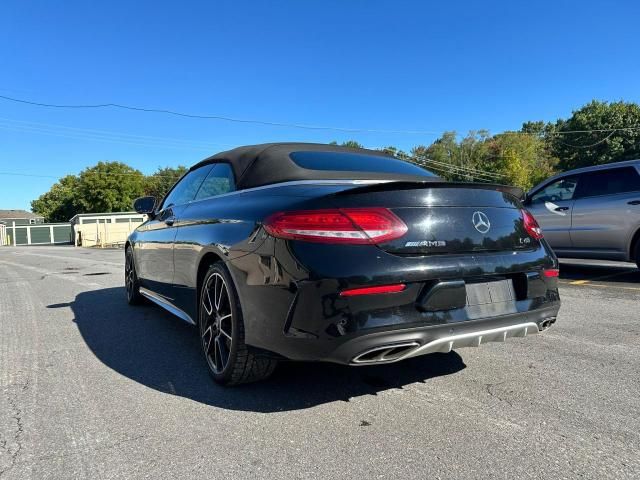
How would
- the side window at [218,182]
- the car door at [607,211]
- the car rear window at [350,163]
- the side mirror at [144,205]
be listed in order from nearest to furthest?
the car rear window at [350,163] → the side window at [218,182] → the side mirror at [144,205] → the car door at [607,211]

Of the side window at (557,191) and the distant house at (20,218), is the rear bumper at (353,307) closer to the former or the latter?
the side window at (557,191)

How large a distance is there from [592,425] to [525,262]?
91 cm

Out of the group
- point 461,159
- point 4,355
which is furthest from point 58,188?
point 4,355

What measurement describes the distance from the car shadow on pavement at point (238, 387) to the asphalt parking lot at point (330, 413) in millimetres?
14

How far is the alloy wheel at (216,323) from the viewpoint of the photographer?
9.83 ft

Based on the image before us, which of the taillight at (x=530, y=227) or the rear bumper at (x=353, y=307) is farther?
the taillight at (x=530, y=227)

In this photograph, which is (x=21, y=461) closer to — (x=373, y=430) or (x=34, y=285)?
(x=373, y=430)

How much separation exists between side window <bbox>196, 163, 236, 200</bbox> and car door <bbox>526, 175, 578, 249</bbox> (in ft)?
18.8

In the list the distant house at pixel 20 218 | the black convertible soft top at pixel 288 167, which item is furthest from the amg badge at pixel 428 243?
the distant house at pixel 20 218

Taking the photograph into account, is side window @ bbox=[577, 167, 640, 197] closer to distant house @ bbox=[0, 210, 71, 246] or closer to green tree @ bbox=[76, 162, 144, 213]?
green tree @ bbox=[76, 162, 144, 213]

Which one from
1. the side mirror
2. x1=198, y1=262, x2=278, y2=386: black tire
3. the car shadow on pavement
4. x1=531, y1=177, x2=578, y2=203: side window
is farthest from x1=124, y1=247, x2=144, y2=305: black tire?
x1=531, y1=177, x2=578, y2=203: side window

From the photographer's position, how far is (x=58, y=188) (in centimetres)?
7869

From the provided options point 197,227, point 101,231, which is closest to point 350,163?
point 197,227

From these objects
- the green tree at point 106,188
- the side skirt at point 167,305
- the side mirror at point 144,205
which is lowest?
the side skirt at point 167,305
